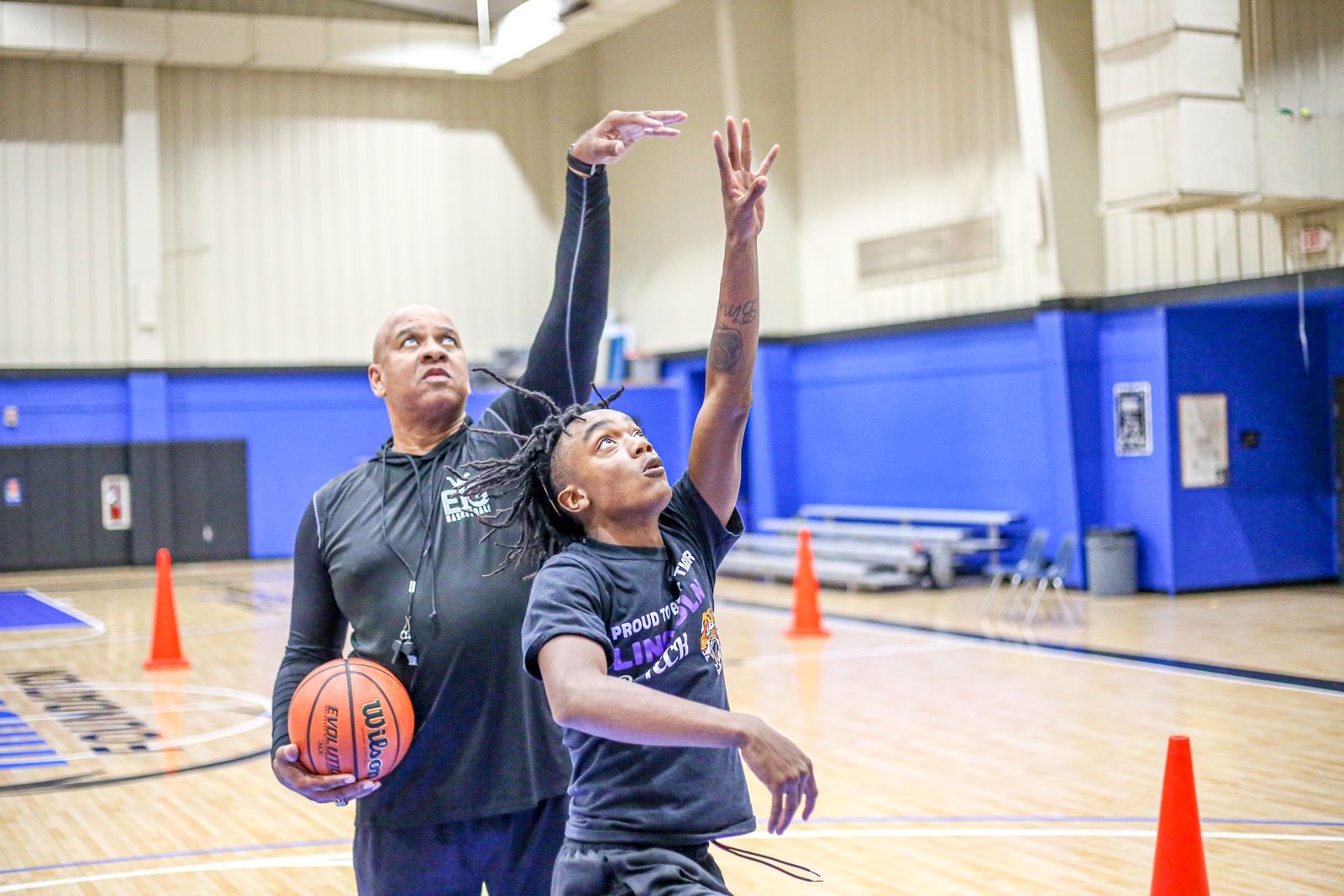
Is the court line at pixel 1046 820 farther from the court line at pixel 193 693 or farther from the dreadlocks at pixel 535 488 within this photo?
the court line at pixel 193 693

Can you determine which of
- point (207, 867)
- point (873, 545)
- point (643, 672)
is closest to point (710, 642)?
point (643, 672)

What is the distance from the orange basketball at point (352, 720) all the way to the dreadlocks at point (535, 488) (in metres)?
0.37

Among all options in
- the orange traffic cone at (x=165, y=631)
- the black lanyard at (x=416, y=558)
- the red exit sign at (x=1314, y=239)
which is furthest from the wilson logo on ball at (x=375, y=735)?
the red exit sign at (x=1314, y=239)

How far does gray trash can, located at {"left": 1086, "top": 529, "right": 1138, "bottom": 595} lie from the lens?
14383 millimetres

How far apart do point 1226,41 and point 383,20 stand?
14337 mm

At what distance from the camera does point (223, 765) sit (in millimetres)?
7809

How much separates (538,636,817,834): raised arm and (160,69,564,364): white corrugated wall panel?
67.3 feet

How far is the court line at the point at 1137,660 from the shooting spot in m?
9.27

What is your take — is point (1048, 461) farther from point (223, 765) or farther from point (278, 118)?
point (278, 118)

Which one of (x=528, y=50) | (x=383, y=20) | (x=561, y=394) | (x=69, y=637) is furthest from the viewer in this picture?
(x=383, y=20)

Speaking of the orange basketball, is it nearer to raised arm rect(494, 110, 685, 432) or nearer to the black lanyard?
the black lanyard

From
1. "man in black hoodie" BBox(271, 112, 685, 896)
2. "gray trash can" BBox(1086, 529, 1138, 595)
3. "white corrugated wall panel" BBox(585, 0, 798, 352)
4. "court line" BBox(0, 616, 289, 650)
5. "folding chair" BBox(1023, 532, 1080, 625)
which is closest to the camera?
"man in black hoodie" BBox(271, 112, 685, 896)

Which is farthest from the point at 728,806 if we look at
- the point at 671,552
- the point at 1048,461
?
the point at 1048,461

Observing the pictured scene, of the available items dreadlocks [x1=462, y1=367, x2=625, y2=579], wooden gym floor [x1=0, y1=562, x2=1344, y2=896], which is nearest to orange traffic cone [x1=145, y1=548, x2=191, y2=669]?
wooden gym floor [x1=0, y1=562, x2=1344, y2=896]
